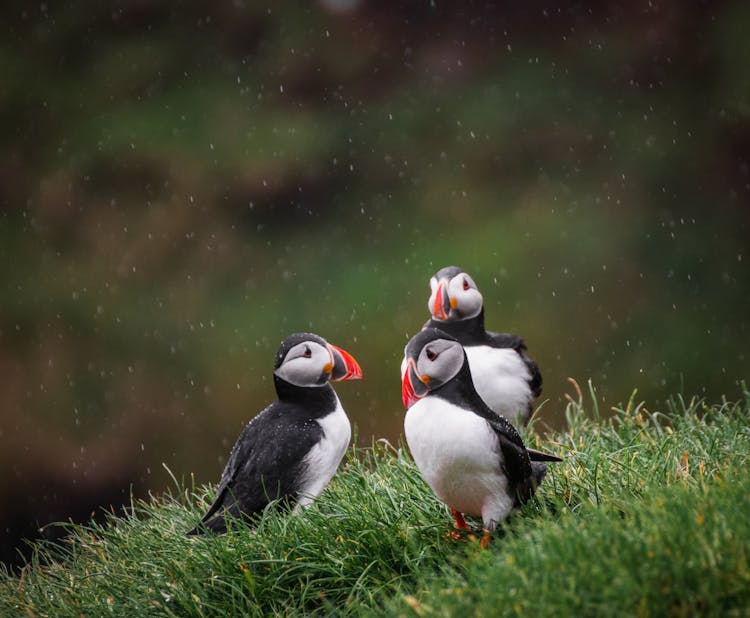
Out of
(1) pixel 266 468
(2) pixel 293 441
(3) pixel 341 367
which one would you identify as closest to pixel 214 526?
(1) pixel 266 468

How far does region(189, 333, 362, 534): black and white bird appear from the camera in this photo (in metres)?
3.32

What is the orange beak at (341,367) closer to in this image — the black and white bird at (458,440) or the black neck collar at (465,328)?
the black and white bird at (458,440)

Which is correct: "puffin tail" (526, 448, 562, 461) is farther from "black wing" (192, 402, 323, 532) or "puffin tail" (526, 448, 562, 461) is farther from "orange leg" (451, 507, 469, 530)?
"black wing" (192, 402, 323, 532)

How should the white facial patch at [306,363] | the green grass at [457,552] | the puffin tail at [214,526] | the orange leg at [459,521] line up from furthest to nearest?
1. the white facial patch at [306,363]
2. the puffin tail at [214,526]
3. the orange leg at [459,521]
4. the green grass at [457,552]

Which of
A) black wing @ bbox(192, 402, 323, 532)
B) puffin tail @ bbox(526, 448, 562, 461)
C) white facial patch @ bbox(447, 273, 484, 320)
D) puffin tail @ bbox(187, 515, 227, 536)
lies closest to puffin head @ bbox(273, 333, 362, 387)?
black wing @ bbox(192, 402, 323, 532)

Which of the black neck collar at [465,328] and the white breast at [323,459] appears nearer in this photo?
the white breast at [323,459]

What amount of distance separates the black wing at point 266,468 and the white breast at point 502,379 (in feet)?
3.25

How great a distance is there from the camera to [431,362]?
2.93m

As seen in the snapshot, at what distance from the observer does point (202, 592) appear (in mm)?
2986

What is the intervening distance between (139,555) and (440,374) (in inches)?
53.4

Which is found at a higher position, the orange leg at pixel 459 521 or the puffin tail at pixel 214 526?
the orange leg at pixel 459 521

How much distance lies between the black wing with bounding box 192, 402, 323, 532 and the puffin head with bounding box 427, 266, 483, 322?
929 mm

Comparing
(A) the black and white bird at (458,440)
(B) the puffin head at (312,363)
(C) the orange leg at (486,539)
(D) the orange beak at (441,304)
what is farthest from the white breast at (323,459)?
(D) the orange beak at (441,304)

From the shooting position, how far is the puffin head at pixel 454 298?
4082mm
